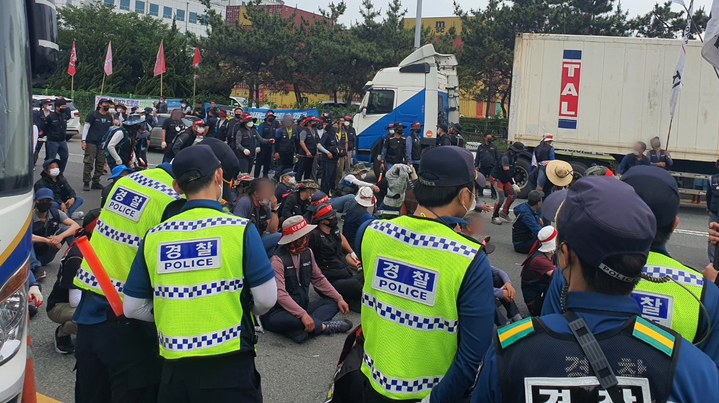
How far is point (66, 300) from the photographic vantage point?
536cm

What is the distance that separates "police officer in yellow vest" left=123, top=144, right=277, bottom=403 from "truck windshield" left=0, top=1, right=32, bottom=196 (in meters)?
0.71

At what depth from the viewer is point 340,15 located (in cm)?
3900

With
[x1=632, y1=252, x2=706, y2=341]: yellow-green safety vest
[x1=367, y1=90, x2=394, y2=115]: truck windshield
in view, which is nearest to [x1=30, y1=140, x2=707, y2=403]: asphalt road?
[x1=632, y1=252, x2=706, y2=341]: yellow-green safety vest

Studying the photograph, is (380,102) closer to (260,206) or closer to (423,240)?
(260,206)

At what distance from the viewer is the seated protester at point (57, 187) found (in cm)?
914

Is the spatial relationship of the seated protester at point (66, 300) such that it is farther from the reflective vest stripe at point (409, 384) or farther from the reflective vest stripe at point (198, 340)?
the reflective vest stripe at point (409, 384)

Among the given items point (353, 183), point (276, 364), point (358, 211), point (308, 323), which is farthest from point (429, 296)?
point (353, 183)

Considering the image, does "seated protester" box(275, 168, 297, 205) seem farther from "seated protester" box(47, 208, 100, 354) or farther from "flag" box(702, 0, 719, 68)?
"flag" box(702, 0, 719, 68)

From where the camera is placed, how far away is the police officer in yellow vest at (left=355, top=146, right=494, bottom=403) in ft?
7.71

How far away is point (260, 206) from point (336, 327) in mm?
1966

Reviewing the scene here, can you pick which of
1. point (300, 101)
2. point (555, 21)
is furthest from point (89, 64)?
point (555, 21)

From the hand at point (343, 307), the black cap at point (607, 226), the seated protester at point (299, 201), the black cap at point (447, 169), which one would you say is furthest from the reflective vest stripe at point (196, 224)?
the seated protester at point (299, 201)

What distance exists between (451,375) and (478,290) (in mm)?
325

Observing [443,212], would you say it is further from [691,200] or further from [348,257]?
[691,200]
